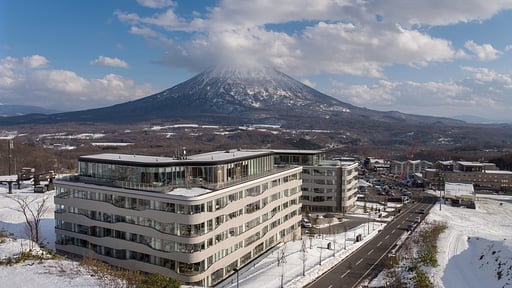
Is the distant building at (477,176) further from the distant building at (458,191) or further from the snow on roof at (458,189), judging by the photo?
the distant building at (458,191)

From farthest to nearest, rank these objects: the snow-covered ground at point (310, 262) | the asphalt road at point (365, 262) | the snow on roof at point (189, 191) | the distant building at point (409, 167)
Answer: the distant building at point (409, 167), the asphalt road at point (365, 262), the snow on roof at point (189, 191), the snow-covered ground at point (310, 262)

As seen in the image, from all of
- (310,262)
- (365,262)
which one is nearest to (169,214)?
(310,262)

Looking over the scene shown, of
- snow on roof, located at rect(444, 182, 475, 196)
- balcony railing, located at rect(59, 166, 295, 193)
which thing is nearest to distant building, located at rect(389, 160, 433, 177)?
snow on roof, located at rect(444, 182, 475, 196)

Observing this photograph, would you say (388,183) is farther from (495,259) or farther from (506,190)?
Answer: (495,259)

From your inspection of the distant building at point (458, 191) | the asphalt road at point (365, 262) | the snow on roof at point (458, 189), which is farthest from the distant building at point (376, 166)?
the asphalt road at point (365, 262)

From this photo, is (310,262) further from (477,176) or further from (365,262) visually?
(477,176)
